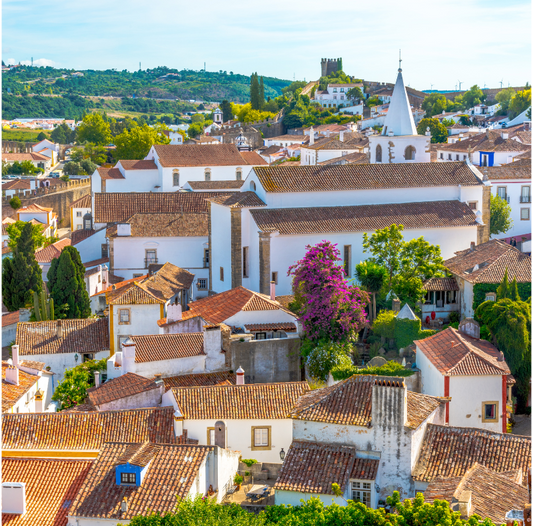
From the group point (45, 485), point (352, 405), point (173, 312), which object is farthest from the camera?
point (173, 312)

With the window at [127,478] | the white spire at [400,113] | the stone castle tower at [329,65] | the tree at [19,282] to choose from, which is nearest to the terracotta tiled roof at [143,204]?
the tree at [19,282]

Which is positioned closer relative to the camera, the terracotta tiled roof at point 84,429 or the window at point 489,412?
the terracotta tiled roof at point 84,429

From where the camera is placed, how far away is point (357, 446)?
18.6 m

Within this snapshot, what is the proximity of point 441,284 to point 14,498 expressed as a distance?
20051 mm

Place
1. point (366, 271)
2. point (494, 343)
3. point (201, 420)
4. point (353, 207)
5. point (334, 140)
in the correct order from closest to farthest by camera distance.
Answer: point (201, 420), point (494, 343), point (366, 271), point (353, 207), point (334, 140)

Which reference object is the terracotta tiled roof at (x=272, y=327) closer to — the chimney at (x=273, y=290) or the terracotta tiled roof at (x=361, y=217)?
the chimney at (x=273, y=290)

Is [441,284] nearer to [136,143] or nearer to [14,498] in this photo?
[14,498]

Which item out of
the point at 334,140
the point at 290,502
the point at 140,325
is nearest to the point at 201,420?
the point at 290,502

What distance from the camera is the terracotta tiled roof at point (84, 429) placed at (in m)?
21.6

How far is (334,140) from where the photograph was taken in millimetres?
82062

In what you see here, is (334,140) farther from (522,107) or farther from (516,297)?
(516,297)

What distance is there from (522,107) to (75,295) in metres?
74.7

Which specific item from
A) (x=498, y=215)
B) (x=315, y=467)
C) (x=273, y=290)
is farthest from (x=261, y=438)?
(x=498, y=215)

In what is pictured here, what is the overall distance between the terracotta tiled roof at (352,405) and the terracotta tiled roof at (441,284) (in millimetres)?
12217
